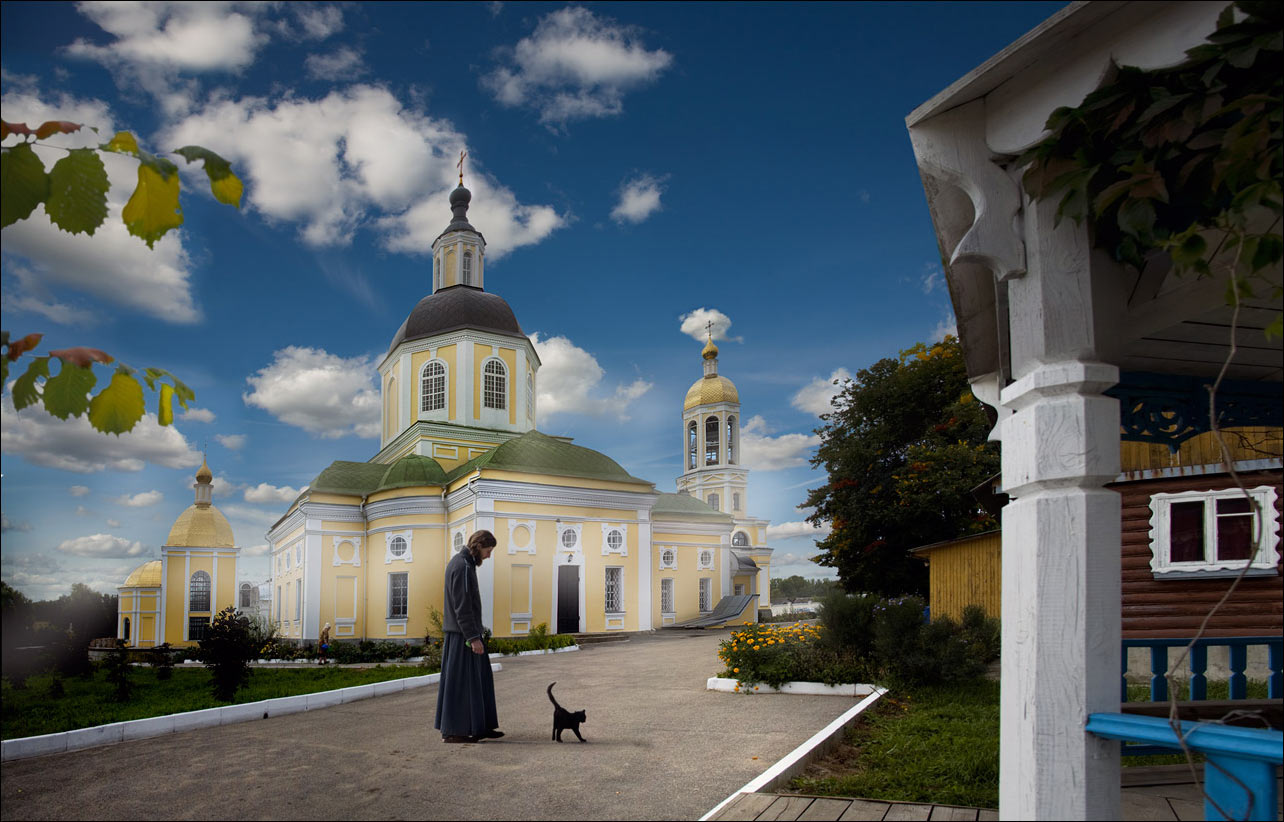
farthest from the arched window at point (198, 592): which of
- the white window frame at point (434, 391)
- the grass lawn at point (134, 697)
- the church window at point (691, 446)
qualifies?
the grass lawn at point (134, 697)

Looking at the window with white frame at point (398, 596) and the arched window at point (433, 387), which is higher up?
the arched window at point (433, 387)

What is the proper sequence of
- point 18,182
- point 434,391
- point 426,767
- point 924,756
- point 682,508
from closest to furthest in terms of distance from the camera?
point 18,182, point 924,756, point 426,767, point 434,391, point 682,508

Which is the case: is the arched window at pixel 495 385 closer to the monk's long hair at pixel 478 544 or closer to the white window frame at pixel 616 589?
the white window frame at pixel 616 589

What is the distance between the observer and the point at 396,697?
11578 mm

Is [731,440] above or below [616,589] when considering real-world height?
above

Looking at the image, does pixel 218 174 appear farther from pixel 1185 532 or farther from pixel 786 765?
pixel 1185 532

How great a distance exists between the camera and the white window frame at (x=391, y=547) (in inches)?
1038

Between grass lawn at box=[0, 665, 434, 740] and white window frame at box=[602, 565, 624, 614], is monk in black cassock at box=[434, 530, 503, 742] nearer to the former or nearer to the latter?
grass lawn at box=[0, 665, 434, 740]

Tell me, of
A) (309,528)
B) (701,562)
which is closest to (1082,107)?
(309,528)

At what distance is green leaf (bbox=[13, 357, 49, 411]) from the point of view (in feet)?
5.29

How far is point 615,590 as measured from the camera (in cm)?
2717

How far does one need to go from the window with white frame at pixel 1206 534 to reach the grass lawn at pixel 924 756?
1405 millimetres

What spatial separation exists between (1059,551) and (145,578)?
5678 centimetres

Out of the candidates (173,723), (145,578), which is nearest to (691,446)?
(145,578)
